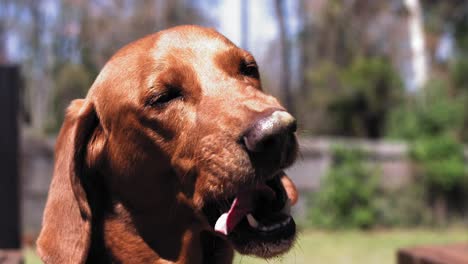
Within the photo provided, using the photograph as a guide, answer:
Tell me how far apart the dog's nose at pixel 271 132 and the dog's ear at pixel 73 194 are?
892 mm

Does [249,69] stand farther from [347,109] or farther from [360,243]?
[347,109]

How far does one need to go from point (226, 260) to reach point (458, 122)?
12738 mm

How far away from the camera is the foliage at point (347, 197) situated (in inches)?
504

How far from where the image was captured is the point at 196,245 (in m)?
2.61

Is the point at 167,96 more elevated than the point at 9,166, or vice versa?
the point at 167,96

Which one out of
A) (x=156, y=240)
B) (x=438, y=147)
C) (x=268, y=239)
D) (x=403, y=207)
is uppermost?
(x=268, y=239)

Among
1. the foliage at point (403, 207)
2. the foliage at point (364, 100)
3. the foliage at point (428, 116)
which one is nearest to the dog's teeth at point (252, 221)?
the foliage at point (403, 207)

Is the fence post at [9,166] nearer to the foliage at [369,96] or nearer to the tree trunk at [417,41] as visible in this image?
the foliage at [369,96]

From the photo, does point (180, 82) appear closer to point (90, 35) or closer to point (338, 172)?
point (338, 172)

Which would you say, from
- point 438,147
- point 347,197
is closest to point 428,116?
point 438,147

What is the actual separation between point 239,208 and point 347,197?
10.9 metres

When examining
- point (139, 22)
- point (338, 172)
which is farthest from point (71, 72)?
point (338, 172)

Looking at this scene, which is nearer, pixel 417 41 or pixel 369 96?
pixel 369 96

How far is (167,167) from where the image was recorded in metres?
2.49
